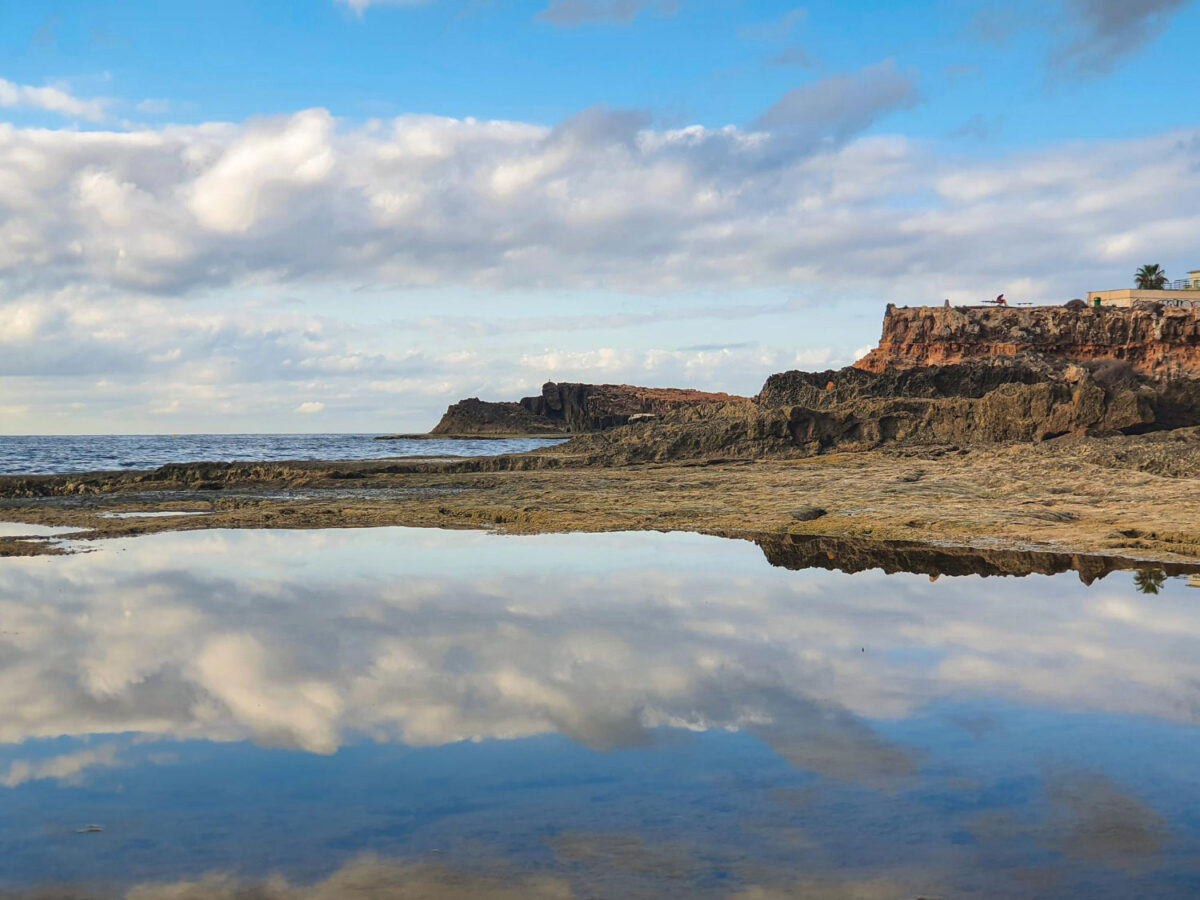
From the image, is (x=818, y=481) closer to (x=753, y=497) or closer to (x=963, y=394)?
(x=753, y=497)

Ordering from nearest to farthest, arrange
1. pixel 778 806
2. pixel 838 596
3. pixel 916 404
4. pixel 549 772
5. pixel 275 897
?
pixel 275 897 < pixel 778 806 < pixel 549 772 < pixel 838 596 < pixel 916 404

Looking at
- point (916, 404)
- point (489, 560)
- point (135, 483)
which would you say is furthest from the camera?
point (916, 404)

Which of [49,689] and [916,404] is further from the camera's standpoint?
[916,404]

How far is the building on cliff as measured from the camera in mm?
75312

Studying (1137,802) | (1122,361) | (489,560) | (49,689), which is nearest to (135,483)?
(489,560)

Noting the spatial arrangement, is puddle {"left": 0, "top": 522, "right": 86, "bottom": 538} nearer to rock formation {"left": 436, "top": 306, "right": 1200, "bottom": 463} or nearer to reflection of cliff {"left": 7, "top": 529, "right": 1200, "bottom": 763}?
reflection of cliff {"left": 7, "top": 529, "right": 1200, "bottom": 763}

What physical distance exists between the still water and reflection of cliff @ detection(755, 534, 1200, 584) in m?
1.14

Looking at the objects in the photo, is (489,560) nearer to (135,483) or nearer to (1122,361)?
(135,483)

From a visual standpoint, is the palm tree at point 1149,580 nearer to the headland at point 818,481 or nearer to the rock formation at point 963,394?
the headland at point 818,481

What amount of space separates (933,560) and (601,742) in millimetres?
8345

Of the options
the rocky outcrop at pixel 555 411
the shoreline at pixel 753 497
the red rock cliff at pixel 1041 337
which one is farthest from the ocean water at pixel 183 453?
the rocky outcrop at pixel 555 411

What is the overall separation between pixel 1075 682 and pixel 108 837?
622 centimetres

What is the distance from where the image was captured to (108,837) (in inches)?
181

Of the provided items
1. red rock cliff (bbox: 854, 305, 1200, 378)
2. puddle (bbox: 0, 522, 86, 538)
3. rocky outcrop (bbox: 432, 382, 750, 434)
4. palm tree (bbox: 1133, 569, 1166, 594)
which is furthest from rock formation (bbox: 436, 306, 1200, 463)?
rocky outcrop (bbox: 432, 382, 750, 434)
